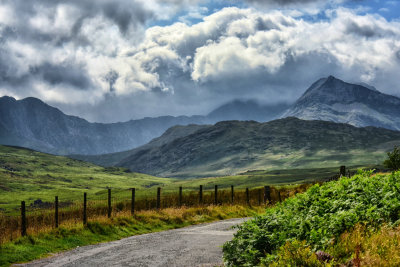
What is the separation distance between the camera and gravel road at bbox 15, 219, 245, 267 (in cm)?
1769

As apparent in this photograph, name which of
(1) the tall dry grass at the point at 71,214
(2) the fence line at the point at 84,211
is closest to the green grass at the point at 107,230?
(1) the tall dry grass at the point at 71,214

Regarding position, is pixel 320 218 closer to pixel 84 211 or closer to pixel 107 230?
pixel 107 230

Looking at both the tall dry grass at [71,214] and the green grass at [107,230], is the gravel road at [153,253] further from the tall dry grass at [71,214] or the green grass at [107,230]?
the tall dry grass at [71,214]

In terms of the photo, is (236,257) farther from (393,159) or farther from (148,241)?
(393,159)

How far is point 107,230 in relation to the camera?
96.0 feet

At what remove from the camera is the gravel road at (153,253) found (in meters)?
17.7

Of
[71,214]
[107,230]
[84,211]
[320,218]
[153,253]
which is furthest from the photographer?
[71,214]

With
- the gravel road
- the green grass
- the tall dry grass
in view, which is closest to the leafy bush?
the green grass

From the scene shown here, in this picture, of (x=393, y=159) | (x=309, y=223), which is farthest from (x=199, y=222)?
(x=393, y=159)

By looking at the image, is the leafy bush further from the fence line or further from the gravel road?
the fence line

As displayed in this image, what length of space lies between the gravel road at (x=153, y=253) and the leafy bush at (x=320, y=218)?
2.40 meters

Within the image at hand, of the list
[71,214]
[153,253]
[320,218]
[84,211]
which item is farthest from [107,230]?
[320,218]

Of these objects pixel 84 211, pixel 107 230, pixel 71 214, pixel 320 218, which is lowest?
pixel 107 230

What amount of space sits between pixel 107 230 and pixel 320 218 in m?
20.7
